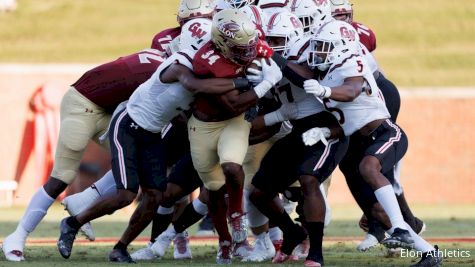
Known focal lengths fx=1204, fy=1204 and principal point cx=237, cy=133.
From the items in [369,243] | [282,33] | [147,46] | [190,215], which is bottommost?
[147,46]

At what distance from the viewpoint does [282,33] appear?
8.98 meters

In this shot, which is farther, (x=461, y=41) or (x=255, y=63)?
(x=461, y=41)

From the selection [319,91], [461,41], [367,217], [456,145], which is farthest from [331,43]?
[461,41]

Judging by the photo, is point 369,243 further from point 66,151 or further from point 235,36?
point 66,151

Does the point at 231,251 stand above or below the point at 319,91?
below

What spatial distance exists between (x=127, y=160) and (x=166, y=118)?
1.37 ft

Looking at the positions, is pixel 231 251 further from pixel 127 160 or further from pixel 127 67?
pixel 127 67

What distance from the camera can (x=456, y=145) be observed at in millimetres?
19625

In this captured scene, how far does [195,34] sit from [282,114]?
889 millimetres

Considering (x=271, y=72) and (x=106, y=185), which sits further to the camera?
(x=106, y=185)

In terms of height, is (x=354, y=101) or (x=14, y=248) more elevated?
(x=354, y=101)

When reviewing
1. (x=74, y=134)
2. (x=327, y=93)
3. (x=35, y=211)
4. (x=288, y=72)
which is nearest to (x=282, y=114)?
(x=288, y=72)

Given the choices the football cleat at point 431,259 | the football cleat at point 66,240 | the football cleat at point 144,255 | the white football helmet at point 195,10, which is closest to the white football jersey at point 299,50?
the white football helmet at point 195,10

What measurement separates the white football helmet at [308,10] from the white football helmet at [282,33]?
1.23 feet
